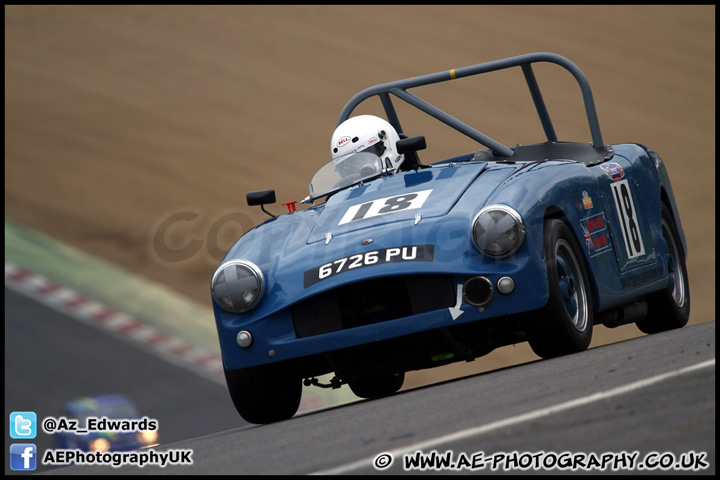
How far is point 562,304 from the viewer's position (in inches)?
199

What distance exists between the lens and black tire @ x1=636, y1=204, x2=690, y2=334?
7117 millimetres

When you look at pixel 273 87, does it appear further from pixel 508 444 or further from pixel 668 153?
pixel 508 444

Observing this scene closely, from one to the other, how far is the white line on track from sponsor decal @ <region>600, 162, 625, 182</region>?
2759 mm

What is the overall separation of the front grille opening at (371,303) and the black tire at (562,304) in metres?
0.45

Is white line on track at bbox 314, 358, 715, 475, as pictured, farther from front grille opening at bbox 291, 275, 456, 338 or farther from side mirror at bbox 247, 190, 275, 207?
side mirror at bbox 247, 190, 275, 207

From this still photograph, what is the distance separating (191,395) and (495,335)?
5.99 metres

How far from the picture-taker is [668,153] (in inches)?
910

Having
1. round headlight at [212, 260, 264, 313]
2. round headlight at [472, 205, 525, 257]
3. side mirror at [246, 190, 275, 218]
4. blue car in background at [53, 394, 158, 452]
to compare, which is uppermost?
side mirror at [246, 190, 275, 218]

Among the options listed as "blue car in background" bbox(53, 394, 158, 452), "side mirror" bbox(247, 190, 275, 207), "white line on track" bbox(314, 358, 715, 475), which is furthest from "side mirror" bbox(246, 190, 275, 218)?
"white line on track" bbox(314, 358, 715, 475)

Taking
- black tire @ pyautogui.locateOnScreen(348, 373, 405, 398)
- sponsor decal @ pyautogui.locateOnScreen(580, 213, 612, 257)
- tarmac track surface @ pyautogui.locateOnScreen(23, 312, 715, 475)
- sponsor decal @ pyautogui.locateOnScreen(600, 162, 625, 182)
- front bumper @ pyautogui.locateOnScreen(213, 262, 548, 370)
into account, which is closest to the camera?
tarmac track surface @ pyautogui.locateOnScreen(23, 312, 715, 475)

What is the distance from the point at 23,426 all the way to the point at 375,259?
3.14 meters

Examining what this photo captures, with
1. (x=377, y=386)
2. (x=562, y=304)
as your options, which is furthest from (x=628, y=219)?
(x=377, y=386)

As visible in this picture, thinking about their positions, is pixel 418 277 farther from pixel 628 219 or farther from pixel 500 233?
pixel 628 219

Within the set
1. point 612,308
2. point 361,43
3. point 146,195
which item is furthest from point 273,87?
point 612,308
